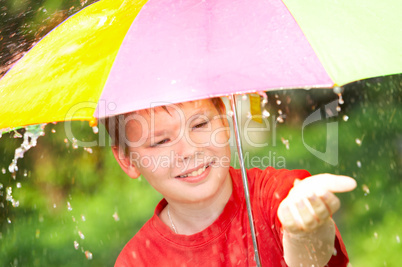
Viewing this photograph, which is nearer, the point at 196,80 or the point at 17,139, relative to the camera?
the point at 196,80

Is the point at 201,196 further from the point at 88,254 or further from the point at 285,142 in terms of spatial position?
the point at 88,254

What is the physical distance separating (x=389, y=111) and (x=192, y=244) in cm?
239

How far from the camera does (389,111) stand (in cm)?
441

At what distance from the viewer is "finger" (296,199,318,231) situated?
74.1 inches

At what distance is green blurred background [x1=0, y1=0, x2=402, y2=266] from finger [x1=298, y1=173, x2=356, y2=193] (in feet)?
8.10

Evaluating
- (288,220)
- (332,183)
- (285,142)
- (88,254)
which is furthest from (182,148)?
(88,254)

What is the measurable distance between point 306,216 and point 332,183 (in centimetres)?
14

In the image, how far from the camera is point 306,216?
1886mm

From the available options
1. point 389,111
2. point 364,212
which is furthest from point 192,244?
point 389,111

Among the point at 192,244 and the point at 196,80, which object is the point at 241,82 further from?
the point at 192,244

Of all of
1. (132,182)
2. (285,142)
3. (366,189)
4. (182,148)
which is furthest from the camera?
(132,182)

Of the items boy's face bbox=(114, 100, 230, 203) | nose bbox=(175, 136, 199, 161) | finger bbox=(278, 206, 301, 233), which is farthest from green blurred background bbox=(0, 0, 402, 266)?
finger bbox=(278, 206, 301, 233)

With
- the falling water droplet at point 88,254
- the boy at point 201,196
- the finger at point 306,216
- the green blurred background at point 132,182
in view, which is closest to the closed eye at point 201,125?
the boy at point 201,196

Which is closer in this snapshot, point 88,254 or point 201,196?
point 201,196
